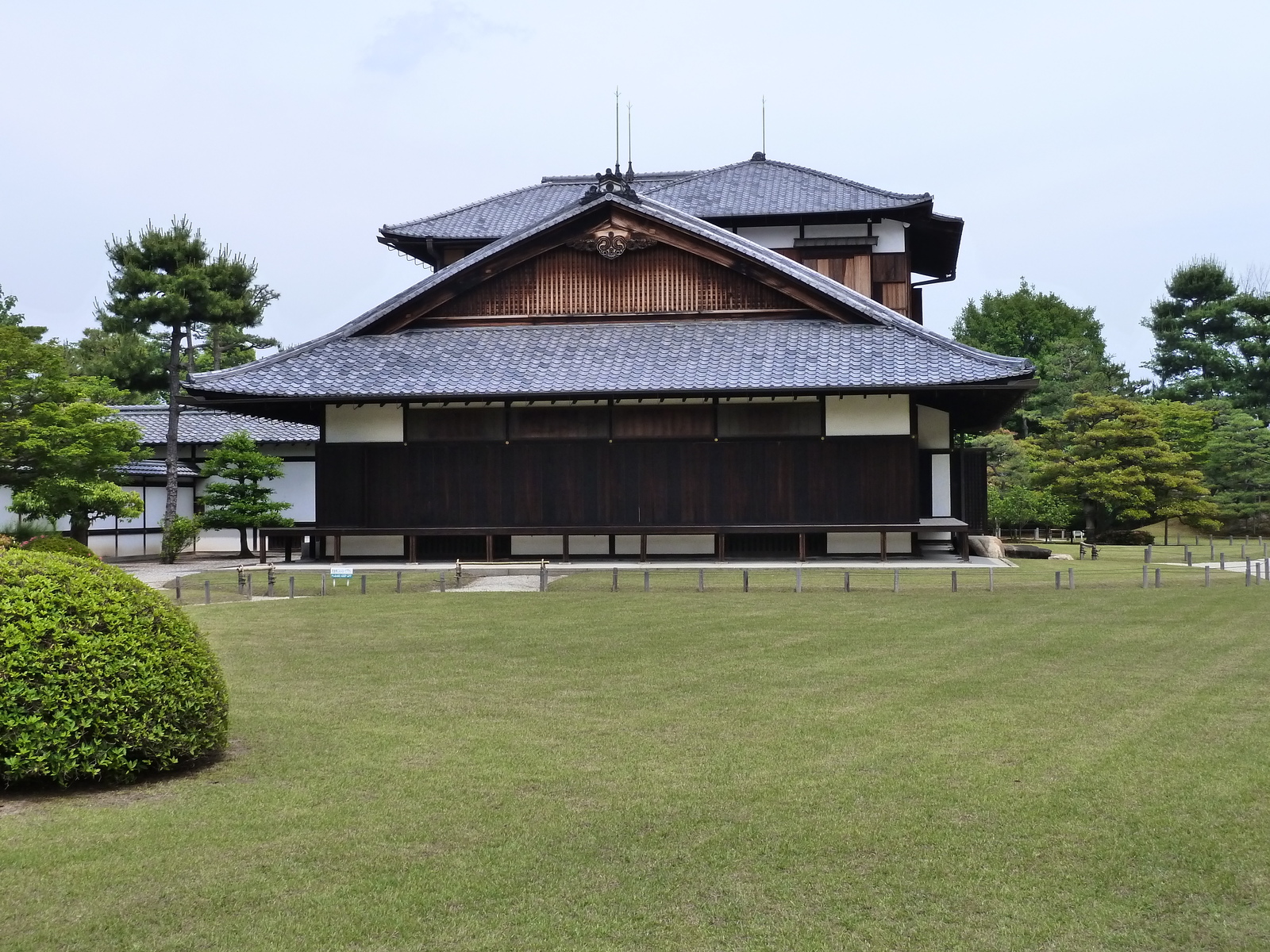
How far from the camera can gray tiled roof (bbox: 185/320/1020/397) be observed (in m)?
23.7

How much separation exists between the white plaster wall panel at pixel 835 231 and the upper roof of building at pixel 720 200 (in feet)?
2.17

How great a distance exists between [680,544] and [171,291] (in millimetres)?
16581

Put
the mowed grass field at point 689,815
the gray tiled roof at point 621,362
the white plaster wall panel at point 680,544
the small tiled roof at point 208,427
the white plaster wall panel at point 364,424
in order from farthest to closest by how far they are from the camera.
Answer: the small tiled roof at point 208,427 → the white plaster wall panel at point 364,424 → the white plaster wall panel at point 680,544 → the gray tiled roof at point 621,362 → the mowed grass field at point 689,815

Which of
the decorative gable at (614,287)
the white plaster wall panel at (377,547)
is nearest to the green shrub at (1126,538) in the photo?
the decorative gable at (614,287)

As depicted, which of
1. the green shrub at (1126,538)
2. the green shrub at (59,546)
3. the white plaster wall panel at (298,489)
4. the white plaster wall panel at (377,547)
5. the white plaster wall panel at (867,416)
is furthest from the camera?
the green shrub at (1126,538)

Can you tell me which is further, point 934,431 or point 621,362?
point 934,431

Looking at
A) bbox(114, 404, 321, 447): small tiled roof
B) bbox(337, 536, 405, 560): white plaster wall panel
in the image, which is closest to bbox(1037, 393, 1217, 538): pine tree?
bbox(337, 536, 405, 560): white plaster wall panel

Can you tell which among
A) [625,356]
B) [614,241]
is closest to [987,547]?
[625,356]

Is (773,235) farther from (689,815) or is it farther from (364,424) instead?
(689,815)

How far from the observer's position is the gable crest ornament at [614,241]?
88.7 ft

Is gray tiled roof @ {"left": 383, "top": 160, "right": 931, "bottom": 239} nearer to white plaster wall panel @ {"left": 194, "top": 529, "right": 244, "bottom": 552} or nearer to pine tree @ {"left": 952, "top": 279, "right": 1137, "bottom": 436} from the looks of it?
white plaster wall panel @ {"left": 194, "top": 529, "right": 244, "bottom": 552}

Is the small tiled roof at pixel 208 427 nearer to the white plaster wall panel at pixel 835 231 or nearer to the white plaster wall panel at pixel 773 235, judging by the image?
the white plaster wall panel at pixel 773 235

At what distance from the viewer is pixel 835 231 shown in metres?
31.2

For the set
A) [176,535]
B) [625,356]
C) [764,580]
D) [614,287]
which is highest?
[614,287]
